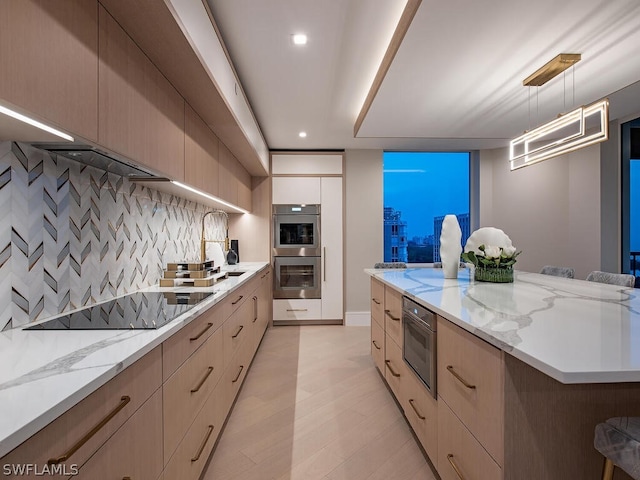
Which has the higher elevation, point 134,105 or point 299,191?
point 299,191

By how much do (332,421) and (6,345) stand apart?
72.7 inches

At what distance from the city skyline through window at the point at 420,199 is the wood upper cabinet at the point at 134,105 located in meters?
3.71

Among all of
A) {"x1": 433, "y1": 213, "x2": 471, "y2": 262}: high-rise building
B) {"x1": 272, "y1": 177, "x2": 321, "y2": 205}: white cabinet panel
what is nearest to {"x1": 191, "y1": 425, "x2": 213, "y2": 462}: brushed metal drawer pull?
{"x1": 272, "y1": 177, "x2": 321, "y2": 205}: white cabinet panel

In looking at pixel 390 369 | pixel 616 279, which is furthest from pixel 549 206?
pixel 390 369

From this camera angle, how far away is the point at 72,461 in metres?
0.67

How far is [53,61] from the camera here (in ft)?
2.97

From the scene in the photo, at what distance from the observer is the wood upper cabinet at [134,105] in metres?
1.15

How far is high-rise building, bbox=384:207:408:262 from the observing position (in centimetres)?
493

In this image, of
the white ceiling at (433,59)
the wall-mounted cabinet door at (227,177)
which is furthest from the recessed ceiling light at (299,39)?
the wall-mounted cabinet door at (227,177)

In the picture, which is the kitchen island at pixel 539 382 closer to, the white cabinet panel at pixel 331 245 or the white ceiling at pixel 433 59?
the white ceiling at pixel 433 59

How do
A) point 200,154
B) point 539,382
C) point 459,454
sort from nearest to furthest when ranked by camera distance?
1. point 539,382
2. point 459,454
3. point 200,154

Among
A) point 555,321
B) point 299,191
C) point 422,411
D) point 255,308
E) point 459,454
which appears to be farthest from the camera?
point 299,191

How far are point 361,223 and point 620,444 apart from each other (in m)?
3.92

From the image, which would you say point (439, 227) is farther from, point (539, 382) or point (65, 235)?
point (65, 235)
